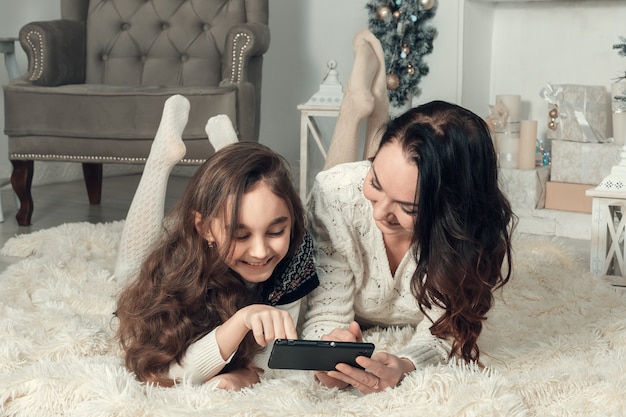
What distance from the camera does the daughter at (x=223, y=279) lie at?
1310 millimetres

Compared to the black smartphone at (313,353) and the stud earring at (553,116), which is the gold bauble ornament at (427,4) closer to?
the stud earring at (553,116)

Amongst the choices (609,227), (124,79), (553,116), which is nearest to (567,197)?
(553,116)

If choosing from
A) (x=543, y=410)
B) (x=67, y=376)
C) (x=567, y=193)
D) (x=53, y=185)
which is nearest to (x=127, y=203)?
(x=53, y=185)

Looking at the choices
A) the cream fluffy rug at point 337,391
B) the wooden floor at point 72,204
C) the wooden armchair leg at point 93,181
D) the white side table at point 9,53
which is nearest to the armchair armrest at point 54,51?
the white side table at point 9,53

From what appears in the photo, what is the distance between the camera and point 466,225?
129 centimetres

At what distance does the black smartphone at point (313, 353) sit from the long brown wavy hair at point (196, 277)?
0.20m

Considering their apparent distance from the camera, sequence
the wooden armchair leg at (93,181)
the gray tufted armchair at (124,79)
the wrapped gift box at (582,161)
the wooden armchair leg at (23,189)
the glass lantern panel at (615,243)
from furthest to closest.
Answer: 1. the wooden armchair leg at (93,181)
2. the wrapped gift box at (582,161)
3. the wooden armchair leg at (23,189)
4. the gray tufted armchair at (124,79)
5. the glass lantern panel at (615,243)

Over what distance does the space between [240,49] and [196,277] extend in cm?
175

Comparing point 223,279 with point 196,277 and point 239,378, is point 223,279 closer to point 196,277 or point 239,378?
point 196,277

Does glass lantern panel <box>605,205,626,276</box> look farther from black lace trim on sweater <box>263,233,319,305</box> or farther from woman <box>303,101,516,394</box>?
black lace trim on sweater <box>263,233,319,305</box>

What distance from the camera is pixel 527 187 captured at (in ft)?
10.4

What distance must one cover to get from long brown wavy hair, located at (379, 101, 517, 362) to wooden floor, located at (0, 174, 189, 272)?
1.50 metres

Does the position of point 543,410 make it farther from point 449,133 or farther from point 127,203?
point 127,203

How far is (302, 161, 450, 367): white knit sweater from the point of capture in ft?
4.85
